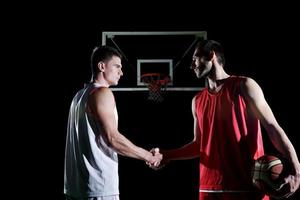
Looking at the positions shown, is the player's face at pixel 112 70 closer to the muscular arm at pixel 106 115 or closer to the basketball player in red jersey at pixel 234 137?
the muscular arm at pixel 106 115

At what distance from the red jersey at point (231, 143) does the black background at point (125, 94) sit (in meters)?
2.91

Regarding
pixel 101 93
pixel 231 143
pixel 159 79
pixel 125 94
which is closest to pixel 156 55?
pixel 159 79

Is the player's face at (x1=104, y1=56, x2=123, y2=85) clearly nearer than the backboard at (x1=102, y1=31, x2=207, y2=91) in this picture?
Yes

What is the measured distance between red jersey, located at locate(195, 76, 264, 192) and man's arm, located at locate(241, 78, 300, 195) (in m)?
0.08

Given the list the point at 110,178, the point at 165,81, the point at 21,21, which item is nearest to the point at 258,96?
the point at 110,178

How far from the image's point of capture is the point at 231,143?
2.74m

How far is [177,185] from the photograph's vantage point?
5656mm

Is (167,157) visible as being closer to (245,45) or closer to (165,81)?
(165,81)

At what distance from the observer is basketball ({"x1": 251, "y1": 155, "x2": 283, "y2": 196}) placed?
2.53 m

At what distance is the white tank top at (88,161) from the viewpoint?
8.69 feet

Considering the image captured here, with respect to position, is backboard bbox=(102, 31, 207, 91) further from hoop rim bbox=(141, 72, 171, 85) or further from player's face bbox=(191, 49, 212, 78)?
player's face bbox=(191, 49, 212, 78)

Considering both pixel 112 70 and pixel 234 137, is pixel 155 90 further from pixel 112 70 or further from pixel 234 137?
pixel 234 137

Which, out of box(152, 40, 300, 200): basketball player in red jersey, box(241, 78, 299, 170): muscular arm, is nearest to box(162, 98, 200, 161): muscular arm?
box(152, 40, 300, 200): basketball player in red jersey

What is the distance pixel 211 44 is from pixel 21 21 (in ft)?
12.0
